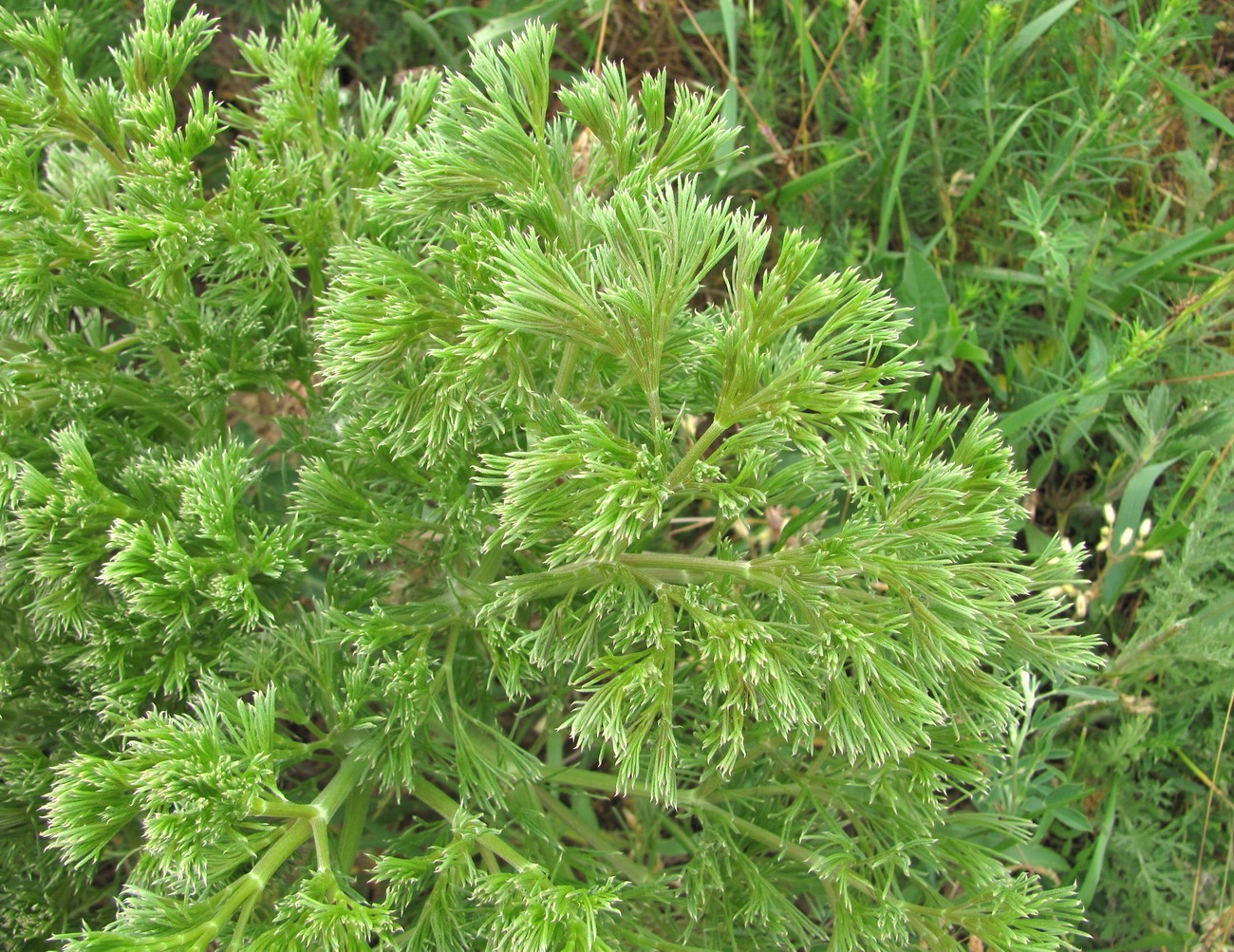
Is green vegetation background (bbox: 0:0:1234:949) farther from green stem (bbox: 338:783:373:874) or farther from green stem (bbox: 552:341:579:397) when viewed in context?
green stem (bbox: 338:783:373:874)

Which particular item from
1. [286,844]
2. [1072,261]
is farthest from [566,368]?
[1072,261]

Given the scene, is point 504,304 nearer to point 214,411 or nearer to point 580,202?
point 580,202

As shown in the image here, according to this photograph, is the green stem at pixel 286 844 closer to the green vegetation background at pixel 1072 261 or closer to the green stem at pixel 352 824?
the green stem at pixel 352 824

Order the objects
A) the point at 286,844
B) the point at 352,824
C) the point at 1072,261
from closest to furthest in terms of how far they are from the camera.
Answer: the point at 286,844 < the point at 352,824 < the point at 1072,261

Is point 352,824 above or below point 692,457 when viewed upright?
below

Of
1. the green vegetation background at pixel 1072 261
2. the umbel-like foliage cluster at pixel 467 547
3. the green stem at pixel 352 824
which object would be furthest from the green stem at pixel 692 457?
the green vegetation background at pixel 1072 261

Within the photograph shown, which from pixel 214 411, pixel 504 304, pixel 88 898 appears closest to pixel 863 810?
pixel 504 304

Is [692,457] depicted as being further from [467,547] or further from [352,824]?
[352,824]

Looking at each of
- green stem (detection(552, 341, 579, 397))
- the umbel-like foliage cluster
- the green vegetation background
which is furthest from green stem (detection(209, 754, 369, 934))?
the green vegetation background
